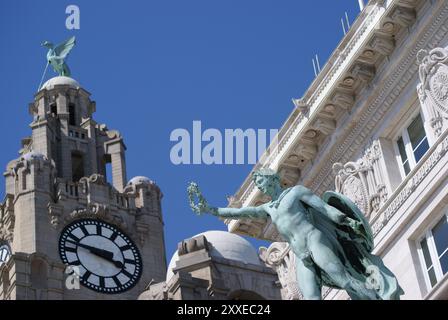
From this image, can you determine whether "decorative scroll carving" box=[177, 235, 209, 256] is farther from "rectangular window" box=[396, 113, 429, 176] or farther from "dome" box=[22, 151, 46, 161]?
"dome" box=[22, 151, 46, 161]

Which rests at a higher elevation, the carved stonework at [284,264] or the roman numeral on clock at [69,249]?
the roman numeral on clock at [69,249]

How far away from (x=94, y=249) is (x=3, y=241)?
7175 millimetres

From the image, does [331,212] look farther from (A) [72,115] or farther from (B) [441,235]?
(A) [72,115]

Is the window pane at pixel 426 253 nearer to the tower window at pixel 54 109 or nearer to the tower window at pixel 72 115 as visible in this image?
the tower window at pixel 54 109

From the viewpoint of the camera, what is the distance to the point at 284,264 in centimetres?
4462

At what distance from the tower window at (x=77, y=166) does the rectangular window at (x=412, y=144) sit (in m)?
63.3

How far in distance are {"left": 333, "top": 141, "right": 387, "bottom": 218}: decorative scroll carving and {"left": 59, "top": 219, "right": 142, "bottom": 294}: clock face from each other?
160ft

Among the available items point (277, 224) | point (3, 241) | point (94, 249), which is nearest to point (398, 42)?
point (277, 224)

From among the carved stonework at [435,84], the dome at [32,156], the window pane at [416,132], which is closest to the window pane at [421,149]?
the window pane at [416,132]

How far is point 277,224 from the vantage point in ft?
104

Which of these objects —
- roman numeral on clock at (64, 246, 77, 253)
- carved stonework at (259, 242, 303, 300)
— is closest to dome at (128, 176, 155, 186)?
roman numeral on clock at (64, 246, 77, 253)

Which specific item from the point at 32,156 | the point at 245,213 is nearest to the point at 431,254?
the point at 245,213

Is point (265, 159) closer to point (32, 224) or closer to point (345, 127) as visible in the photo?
point (345, 127)

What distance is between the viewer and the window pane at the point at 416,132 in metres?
40.8
